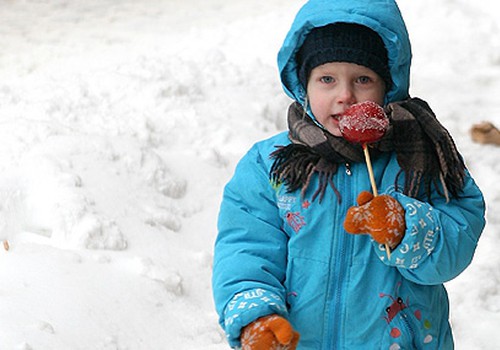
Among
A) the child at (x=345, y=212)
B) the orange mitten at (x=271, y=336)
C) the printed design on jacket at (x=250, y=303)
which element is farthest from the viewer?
the child at (x=345, y=212)

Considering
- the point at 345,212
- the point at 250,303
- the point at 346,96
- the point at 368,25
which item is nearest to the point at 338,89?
the point at 346,96

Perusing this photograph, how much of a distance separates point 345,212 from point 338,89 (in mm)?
325

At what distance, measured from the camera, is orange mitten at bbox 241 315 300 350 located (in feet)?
7.32

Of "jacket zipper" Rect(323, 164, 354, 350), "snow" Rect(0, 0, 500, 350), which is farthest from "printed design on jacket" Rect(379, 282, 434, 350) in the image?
"snow" Rect(0, 0, 500, 350)

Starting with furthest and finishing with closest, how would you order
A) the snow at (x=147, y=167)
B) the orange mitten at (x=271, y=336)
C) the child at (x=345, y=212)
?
the snow at (x=147, y=167), the child at (x=345, y=212), the orange mitten at (x=271, y=336)

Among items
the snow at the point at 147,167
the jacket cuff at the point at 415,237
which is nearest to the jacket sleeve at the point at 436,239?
the jacket cuff at the point at 415,237

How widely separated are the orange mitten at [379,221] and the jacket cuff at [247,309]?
0.27 meters

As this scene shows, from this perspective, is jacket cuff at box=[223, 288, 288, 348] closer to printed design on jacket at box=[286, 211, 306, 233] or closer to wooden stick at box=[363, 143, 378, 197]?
printed design on jacket at box=[286, 211, 306, 233]

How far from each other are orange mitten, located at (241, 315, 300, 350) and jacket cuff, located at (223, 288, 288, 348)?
3 cm

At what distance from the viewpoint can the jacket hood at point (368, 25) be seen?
98.2 inches

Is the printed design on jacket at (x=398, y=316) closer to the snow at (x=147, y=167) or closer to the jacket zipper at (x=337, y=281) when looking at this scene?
the jacket zipper at (x=337, y=281)

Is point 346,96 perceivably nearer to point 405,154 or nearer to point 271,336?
point 405,154

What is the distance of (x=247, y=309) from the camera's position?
7.66 feet

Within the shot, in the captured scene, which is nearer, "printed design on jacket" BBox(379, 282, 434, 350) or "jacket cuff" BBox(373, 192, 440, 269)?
"jacket cuff" BBox(373, 192, 440, 269)
